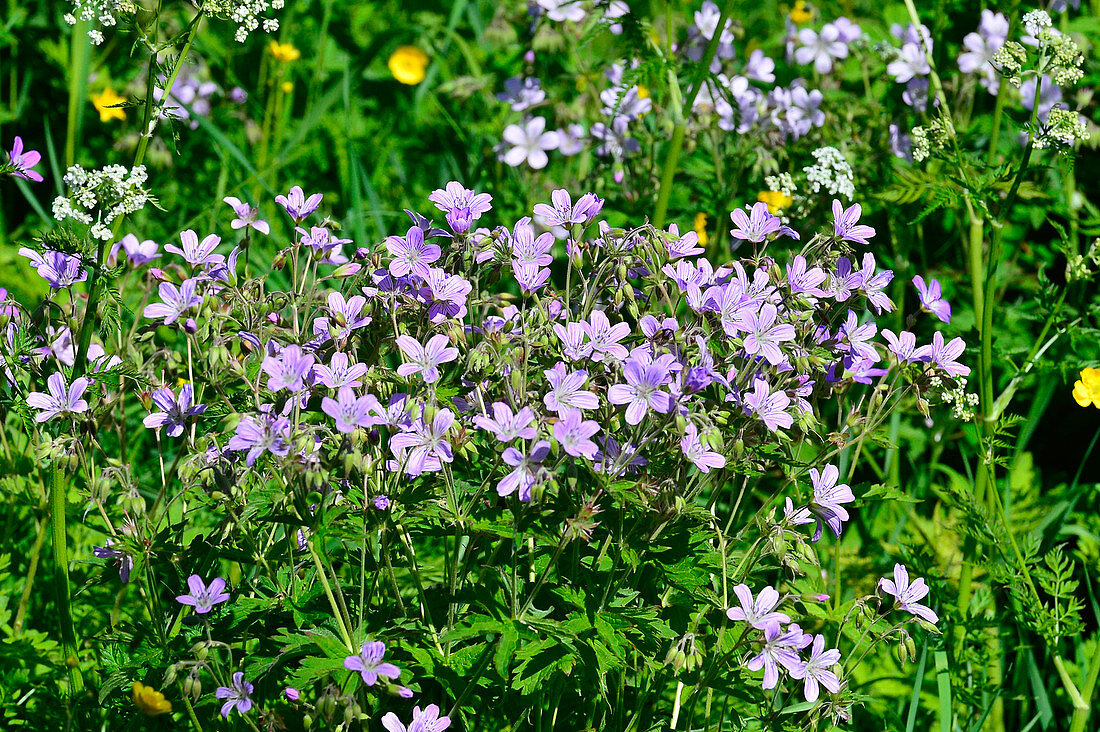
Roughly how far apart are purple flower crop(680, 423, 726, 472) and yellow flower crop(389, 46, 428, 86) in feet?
11.2

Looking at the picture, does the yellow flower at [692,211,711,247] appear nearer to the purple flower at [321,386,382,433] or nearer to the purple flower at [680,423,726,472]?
the purple flower at [680,423,726,472]

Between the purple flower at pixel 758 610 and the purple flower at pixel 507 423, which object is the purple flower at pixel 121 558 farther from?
the purple flower at pixel 758 610

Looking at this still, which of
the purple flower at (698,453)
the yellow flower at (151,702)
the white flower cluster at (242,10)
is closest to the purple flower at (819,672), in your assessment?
the purple flower at (698,453)

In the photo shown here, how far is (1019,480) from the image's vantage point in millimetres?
3336

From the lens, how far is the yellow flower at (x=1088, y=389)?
283 centimetres

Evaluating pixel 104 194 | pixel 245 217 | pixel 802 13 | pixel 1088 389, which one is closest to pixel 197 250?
pixel 245 217

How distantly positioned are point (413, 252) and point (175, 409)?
1.78ft

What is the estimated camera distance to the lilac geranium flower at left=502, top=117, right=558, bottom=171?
3.83 m

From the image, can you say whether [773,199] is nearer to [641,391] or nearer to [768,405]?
[768,405]

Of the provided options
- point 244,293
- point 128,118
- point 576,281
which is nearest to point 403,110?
point 128,118

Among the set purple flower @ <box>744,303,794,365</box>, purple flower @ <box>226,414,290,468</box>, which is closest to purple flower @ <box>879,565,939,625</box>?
purple flower @ <box>744,303,794,365</box>

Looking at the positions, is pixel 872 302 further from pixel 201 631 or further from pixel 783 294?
pixel 201 631

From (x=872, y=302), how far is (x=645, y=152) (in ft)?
6.36

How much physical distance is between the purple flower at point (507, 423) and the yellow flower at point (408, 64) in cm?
341
